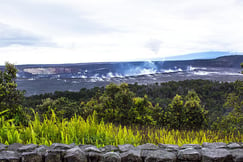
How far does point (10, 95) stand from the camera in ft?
18.0

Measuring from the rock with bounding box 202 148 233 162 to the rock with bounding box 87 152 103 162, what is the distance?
160 centimetres

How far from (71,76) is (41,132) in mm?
17327

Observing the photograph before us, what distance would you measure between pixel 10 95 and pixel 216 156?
16.6 feet

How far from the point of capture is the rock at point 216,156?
313cm

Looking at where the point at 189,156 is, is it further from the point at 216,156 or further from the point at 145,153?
the point at 145,153

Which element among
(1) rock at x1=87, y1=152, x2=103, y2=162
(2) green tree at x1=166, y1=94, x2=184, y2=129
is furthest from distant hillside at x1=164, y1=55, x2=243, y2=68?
(1) rock at x1=87, y1=152, x2=103, y2=162

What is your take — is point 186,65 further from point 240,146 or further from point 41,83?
point 240,146

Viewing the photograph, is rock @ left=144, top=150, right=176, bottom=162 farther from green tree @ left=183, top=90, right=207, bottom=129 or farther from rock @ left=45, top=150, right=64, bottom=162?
green tree @ left=183, top=90, right=207, bottom=129

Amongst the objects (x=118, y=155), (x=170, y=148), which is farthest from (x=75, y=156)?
(x=170, y=148)

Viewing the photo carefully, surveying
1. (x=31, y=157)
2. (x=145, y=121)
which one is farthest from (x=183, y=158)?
(x=145, y=121)

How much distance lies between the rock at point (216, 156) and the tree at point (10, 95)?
14.4 feet

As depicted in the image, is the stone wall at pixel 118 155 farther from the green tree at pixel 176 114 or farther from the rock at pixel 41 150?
the green tree at pixel 176 114

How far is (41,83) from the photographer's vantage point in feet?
60.3

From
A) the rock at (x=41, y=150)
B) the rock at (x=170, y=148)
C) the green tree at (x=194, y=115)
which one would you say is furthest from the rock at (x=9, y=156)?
the green tree at (x=194, y=115)
